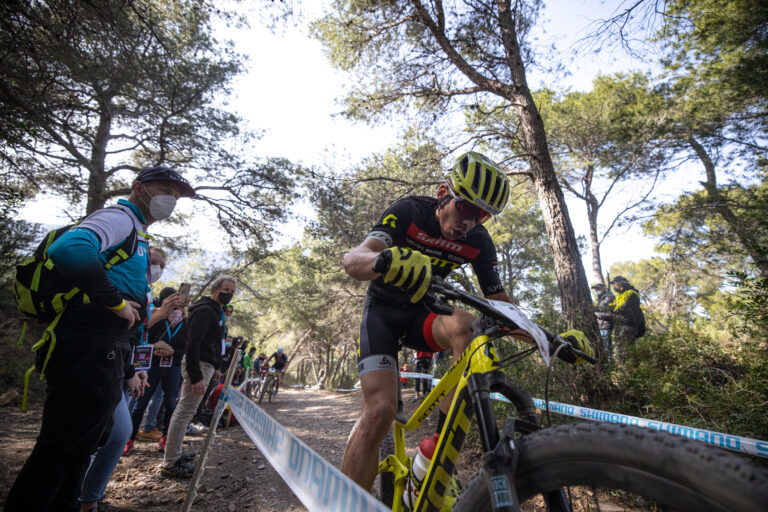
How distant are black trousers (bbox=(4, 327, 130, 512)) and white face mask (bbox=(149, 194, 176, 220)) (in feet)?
3.05

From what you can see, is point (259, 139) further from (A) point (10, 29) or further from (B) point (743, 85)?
(B) point (743, 85)

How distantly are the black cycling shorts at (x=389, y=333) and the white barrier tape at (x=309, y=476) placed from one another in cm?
66

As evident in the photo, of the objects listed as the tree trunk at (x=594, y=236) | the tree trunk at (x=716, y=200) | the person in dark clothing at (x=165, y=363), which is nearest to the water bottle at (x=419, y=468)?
the person in dark clothing at (x=165, y=363)

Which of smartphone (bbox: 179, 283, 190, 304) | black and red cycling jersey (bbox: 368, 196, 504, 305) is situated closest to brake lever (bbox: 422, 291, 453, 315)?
black and red cycling jersey (bbox: 368, 196, 504, 305)

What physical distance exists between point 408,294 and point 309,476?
811 millimetres

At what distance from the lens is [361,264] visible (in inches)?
68.2

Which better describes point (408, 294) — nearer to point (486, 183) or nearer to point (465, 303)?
point (465, 303)

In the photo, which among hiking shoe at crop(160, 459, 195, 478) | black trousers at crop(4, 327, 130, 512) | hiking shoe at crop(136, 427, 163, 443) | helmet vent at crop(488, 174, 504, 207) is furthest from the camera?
hiking shoe at crop(136, 427, 163, 443)

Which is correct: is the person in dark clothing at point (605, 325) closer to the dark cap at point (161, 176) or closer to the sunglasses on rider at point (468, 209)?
the sunglasses on rider at point (468, 209)

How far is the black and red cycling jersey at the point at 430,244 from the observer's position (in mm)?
2369

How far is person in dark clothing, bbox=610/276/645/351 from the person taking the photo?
551cm

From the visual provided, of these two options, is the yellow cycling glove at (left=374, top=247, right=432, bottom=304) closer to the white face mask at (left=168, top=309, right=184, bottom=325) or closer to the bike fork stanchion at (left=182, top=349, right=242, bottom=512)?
the bike fork stanchion at (left=182, top=349, right=242, bottom=512)

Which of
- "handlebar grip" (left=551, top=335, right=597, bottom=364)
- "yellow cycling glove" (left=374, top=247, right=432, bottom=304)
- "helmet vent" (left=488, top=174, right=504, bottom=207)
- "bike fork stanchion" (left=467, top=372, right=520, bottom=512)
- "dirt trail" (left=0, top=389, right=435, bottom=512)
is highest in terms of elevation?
"helmet vent" (left=488, top=174, right=504, bottom=207)

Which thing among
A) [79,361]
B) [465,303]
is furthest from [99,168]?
[465,303]
